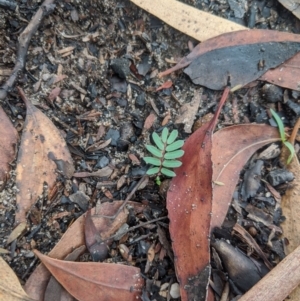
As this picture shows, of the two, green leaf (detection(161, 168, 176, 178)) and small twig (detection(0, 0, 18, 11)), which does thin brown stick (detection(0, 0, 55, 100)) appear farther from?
green leaf (detection(161, 168, 176, 178))

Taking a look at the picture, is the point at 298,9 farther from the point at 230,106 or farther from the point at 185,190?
the point at 185,190

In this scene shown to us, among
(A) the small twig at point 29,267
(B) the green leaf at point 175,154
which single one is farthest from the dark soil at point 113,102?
(B) the green leaf at point 175,154

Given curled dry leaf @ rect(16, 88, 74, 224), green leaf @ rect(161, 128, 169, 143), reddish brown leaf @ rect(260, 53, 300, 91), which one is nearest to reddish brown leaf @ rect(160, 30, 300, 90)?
reddish brown leaf @ rect(260, 53, 300, 91)

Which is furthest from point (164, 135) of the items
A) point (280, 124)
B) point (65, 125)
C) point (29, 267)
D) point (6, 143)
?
point (29, 267)

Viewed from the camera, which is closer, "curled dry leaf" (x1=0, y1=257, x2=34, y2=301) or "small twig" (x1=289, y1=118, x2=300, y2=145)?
"curled dry leaf" (x1=0, y1=257, x2=34, y2=301)

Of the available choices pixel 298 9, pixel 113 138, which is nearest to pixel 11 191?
pixel 113 138
